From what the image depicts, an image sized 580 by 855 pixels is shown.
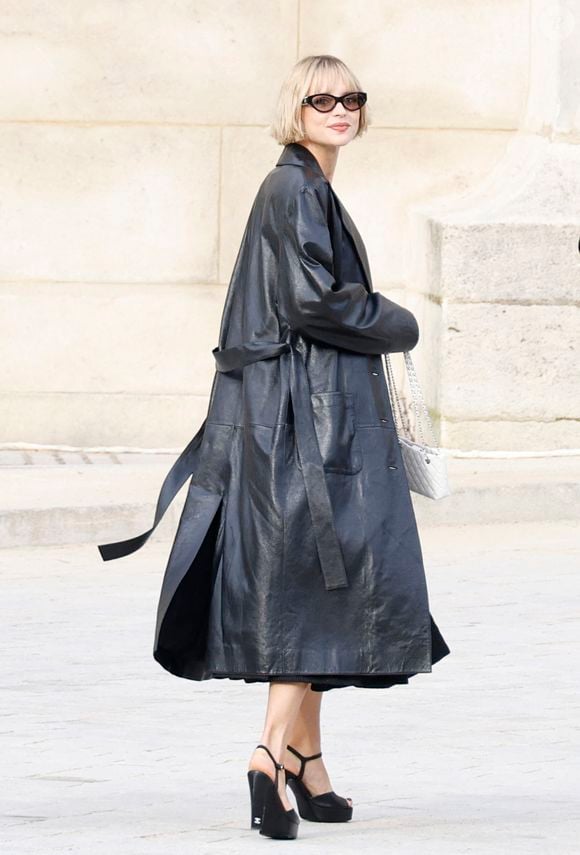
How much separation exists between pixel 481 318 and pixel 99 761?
5.44 meters

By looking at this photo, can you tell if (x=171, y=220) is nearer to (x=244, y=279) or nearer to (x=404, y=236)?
(x=404, y=236)

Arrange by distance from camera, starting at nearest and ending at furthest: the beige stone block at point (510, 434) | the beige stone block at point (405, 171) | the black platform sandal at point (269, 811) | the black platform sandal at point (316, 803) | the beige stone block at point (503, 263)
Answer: the black platform sandal at point (269, 811) → the black platform sandal at point (316, 803) → the beige stone block at point (503, 263) → the beige stone block at point (510, 434) → the beige stone block at point (405, 171)

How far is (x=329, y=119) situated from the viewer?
4.95m

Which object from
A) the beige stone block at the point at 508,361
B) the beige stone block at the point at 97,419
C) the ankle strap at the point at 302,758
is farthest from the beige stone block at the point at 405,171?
the ankle strap at the point at 302,758

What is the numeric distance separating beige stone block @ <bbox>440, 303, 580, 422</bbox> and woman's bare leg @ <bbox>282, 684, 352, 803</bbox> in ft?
18.7

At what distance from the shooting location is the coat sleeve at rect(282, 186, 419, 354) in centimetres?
478

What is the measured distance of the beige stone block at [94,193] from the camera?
1137cm

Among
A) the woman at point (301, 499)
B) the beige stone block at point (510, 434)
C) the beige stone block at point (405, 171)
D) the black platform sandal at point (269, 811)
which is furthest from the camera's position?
the beige stone block at point (405, 171)

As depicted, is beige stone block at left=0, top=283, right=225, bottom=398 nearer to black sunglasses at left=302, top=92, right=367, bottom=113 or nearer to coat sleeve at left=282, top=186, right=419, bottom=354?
black sunglasses at left=302, top=92, right=367, bottom=113

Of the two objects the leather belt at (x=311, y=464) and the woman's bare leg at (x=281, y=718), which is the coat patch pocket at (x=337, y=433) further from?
the woman's bare leg at (x=281, y=718)

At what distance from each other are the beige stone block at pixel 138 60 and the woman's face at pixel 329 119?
6.49m

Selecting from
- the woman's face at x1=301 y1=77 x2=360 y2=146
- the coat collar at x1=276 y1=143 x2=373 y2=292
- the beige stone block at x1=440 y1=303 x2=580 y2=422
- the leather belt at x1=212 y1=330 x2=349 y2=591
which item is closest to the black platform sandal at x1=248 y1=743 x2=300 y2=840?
the leather belt at x1=212 y1=330 x2=349 y2=591

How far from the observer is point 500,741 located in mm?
5789

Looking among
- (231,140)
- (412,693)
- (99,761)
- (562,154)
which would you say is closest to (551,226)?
(562,154)
